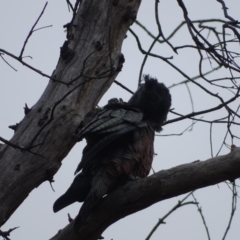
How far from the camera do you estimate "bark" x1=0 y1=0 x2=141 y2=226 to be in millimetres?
3492

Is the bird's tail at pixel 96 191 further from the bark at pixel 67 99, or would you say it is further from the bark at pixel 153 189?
the bark at pixel 67 99

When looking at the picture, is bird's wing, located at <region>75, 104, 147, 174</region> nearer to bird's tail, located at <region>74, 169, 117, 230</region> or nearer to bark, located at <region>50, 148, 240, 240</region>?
bird's tail, located at <region>74, 169, 117, 230</region>

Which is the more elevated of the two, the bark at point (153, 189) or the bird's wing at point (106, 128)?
the bird's wing at point (106, 128)

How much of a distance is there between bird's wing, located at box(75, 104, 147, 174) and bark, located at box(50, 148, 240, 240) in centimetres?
44

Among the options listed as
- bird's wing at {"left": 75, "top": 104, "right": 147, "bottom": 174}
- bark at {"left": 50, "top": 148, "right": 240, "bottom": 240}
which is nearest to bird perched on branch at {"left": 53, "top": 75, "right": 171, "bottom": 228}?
bird's wing at {"left": 75, "top": 104, "right": 147, "bottom": 174}

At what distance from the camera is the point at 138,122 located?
4293 millimetres

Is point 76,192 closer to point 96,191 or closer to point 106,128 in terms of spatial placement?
point 96,191

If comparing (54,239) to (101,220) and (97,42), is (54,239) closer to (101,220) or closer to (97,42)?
(101,220)

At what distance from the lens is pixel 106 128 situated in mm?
4039

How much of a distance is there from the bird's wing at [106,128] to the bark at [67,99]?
116mm

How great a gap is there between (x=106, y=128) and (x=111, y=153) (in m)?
0.20

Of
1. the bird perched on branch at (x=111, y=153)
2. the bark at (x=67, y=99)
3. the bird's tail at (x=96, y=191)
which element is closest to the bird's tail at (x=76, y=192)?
the bird perched on branch at (x=111, y=153)

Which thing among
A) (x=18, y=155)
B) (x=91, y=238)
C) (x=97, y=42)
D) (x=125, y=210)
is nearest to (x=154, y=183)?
(x=125, y=210)

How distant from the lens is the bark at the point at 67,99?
3.49 metres
